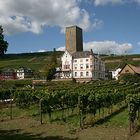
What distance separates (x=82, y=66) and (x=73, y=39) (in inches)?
1379

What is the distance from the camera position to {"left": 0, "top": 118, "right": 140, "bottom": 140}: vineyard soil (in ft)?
74.8

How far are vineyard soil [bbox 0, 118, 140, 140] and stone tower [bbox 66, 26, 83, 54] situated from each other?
124m

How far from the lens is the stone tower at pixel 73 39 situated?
500 feet

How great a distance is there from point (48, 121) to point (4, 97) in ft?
73.4

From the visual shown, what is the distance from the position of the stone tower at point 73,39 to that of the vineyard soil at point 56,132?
124 meters

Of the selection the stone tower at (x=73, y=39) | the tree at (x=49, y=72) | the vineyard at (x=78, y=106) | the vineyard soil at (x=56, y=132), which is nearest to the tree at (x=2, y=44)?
the vineyard at (x=78, y=106)

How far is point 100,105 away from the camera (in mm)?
33594

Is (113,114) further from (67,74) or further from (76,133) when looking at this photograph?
(67,74)

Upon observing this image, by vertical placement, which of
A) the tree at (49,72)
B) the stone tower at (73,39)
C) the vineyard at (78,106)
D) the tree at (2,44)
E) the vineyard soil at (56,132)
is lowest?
the vineyard soil at (56,132)

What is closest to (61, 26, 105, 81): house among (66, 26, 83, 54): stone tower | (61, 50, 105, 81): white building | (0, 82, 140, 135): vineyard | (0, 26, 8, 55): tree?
(61, 50, 105, 81): white building

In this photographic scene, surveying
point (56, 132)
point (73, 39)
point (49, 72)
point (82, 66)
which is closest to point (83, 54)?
point (82, 66)

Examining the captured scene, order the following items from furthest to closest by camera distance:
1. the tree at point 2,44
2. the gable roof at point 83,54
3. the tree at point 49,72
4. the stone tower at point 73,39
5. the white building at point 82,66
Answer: the stone tower at point 73,39
the tree at point 49,72
the gable roof at point 83,54
the white building at point 82,66
the tree at point 2,44

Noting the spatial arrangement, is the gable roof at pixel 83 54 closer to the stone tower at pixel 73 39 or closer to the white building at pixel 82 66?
the white building at pixel 82 66

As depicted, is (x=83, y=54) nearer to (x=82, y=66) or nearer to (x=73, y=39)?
(x=82, y=66)
